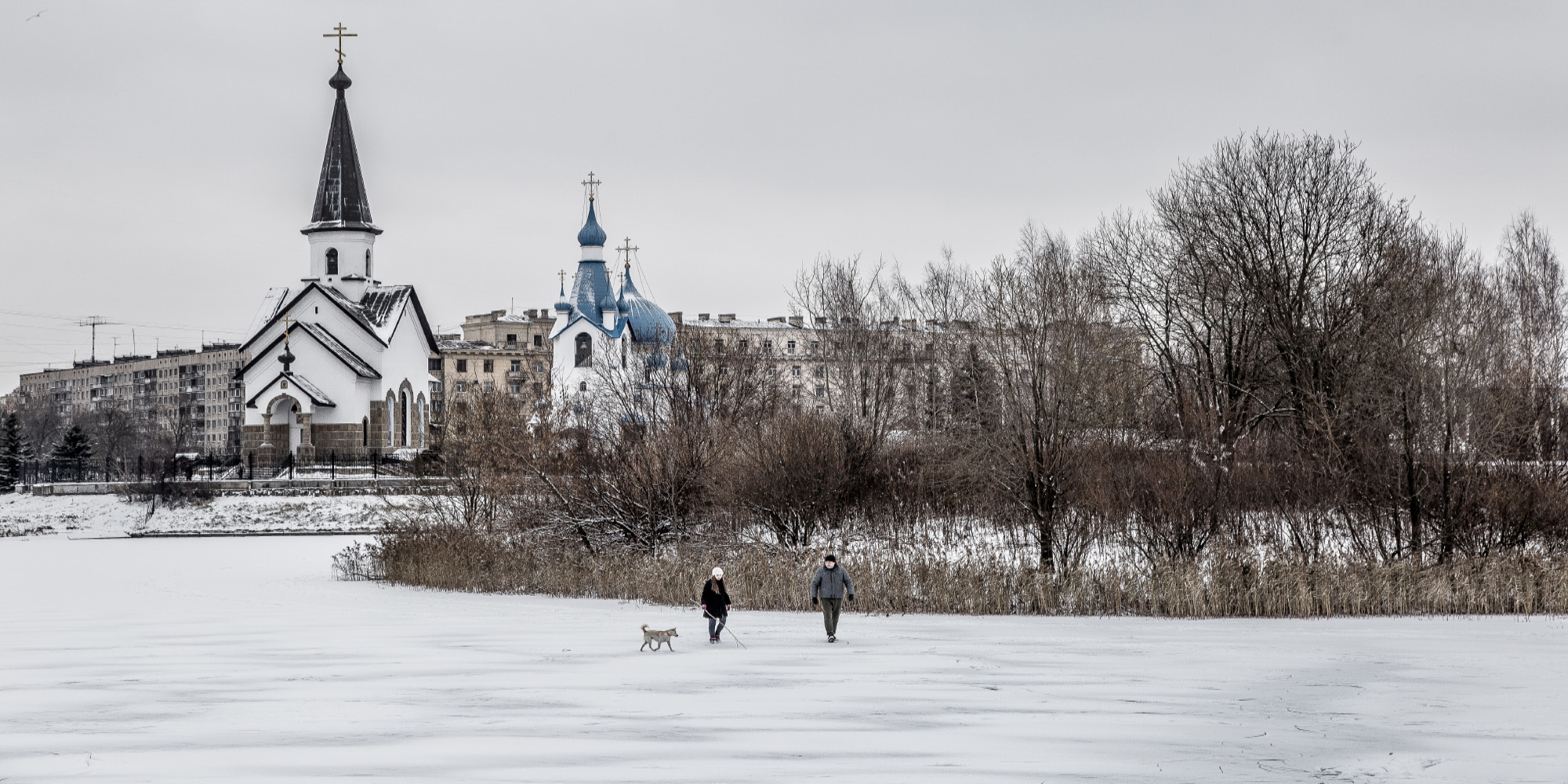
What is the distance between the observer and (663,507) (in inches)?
1164

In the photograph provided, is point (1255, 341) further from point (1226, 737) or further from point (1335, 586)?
point (1226, 737)

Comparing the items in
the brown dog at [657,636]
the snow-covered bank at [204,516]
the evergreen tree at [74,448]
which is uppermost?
the evergreen tree at [74,448]

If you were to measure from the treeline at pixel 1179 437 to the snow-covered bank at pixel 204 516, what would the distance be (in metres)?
10.4

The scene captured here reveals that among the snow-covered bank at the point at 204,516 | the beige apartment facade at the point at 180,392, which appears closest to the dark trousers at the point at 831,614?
the snow-covered bank at the point at 204,516

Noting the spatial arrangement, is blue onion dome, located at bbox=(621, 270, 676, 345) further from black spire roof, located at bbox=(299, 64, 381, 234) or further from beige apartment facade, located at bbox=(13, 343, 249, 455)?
beige apartment facade, located at bbox=(13, 343, 249, 455)

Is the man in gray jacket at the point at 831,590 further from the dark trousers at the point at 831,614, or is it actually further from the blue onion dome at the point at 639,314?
the blue onion dome at the point at 639,314

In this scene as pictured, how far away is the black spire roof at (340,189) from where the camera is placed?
6122 cm

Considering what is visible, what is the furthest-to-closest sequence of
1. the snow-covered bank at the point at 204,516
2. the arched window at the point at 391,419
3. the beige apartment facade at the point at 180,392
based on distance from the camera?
the beige apartment facade at the point at 180,392
the arched window at the point at 391,419
the snow-covered bank at the point at 204,516

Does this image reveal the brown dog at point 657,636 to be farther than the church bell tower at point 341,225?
No

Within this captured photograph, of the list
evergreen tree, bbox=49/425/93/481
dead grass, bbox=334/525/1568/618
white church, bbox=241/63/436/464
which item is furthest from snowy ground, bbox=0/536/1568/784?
evergreen tree, bbox=49/425/93/481

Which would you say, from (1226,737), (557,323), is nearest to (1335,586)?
(1226,737)

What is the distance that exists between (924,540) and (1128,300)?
17.8 m

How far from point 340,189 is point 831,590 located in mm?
47541

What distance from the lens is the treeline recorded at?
25984 millimetres
